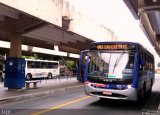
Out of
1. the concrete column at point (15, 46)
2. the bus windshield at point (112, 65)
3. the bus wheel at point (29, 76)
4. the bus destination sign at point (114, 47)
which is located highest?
the concrete column at point (15, 46)

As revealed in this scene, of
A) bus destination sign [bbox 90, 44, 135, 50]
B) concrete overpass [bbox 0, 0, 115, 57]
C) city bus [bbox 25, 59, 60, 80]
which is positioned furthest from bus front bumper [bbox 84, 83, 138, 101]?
city bus [bbox 25, 59, 60, 80]

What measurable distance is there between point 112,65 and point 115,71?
1.01ft

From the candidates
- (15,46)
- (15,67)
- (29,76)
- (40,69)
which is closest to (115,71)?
(15,67)

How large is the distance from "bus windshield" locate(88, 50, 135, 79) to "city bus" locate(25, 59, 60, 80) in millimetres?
28868

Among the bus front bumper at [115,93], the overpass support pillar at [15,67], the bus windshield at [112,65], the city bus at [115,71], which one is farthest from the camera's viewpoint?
the overpass support pillar at [15,67]

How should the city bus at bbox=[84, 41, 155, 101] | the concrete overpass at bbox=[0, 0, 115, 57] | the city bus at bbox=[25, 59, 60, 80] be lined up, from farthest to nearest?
1. the city bus at bbox=[25, 59, 60, 80]
2. the concrete overpass at bbox=[0, 0, 115, 57]
3. the city bus at bbox=[84, 41, 155, 101]

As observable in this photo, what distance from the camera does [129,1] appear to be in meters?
15.9

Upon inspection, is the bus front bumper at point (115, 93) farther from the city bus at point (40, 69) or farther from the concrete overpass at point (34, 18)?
the city bus at point (40, 69)

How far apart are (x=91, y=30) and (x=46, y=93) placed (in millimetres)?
15721

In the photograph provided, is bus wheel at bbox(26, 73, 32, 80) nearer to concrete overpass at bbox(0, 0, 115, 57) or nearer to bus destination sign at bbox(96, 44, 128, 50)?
concrete overpass at bbox(0, 0, 115, 57)

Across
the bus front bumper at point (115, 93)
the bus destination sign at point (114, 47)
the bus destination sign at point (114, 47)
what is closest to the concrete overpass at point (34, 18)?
the bus destination sign at point (114, 47)

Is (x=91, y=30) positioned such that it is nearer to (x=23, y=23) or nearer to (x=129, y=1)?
(x=23, y=23)

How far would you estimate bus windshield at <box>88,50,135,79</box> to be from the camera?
12609 mm

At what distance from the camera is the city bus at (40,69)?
41938mm
